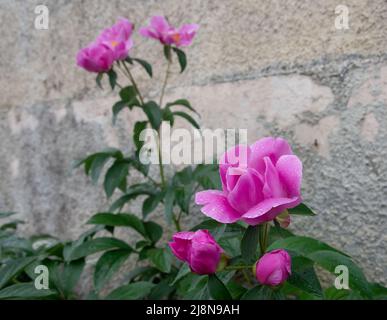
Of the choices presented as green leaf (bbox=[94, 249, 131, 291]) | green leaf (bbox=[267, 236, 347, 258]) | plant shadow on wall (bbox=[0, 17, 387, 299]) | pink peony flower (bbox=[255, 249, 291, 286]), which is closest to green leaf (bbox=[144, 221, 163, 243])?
plant shadow on wall (bbox=[0, 17, 387, 299])

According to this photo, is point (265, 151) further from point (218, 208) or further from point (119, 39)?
point (119, 39)

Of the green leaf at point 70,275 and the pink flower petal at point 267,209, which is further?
the green leaf at point 70,275

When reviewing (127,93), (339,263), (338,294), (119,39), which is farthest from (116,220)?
(339,263)

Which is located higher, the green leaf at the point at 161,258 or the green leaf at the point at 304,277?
the green leaf at the point at 304,277

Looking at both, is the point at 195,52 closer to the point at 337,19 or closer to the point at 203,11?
the point at 203,11

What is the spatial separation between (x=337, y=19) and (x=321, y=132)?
26 centimetres

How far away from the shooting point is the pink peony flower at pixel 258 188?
63 centimetres

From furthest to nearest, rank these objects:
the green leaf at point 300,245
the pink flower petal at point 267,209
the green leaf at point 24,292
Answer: the green leaf at point 24,292, the green leaf at point 300,245, the pink flower petal at point 267,209

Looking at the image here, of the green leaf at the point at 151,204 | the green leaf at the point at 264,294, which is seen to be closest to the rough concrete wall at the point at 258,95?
the green leaf at the point at 151,204

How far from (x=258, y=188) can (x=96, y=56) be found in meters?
0.70

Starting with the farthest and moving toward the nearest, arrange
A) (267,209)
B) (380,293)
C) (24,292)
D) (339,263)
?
(24,292)
(380,293)
(339,263)
(267,209)

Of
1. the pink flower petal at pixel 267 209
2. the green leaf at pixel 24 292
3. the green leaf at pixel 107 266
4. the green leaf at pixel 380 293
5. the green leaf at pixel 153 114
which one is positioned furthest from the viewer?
the green leaf at pixel 153 114

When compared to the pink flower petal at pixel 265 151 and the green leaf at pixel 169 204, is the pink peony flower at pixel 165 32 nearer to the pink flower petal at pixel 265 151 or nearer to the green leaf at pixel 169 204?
the green leaf at pixel 169 204

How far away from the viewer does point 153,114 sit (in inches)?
49.5
